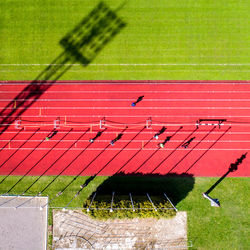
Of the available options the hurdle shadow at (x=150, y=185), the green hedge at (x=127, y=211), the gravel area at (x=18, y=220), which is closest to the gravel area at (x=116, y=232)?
the gravel area at (x=18, y=220)

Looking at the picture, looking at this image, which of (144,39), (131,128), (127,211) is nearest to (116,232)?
(127,211)

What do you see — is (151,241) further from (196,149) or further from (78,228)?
(196,149)

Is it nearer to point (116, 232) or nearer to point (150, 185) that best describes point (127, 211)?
point (116, 232)

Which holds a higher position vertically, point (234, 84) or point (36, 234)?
point (234, 84)

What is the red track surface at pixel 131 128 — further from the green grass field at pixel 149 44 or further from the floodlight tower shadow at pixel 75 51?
the green grass field at pixel 149 44

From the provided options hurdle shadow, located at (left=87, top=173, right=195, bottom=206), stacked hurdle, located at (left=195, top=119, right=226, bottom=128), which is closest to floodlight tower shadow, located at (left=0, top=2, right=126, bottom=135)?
hurdle shadow, located at (left=87, top=173, right=195, bottom=206)

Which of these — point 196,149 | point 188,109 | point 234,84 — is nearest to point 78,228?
point 196,149

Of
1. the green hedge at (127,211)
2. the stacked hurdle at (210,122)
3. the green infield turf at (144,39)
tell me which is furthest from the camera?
the green infield turf at (144,39)
